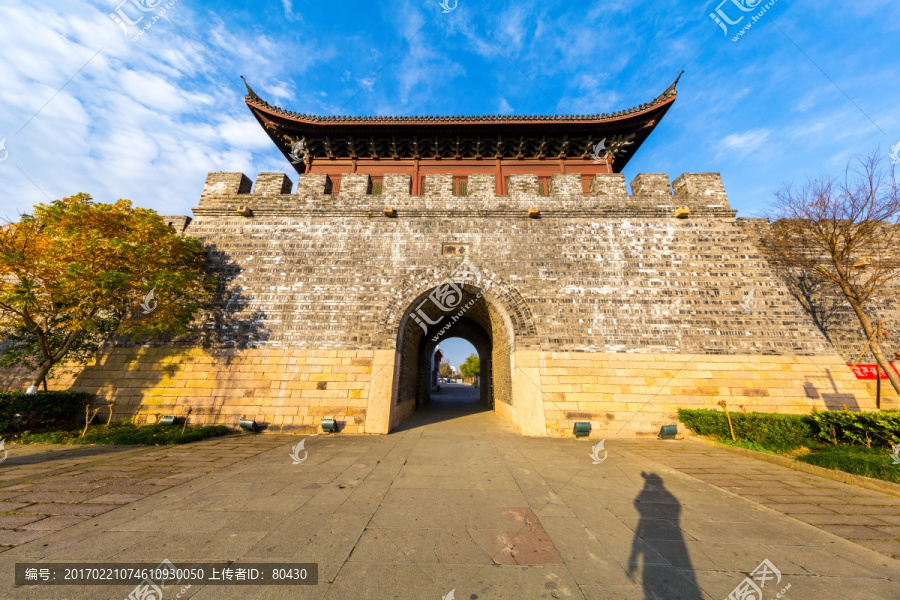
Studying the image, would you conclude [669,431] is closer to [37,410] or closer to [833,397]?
[833,397]

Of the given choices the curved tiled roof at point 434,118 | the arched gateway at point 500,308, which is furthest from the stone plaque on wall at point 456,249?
the curved tiled roof at point 434,118

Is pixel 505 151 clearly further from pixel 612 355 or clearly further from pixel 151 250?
pixel 151 250

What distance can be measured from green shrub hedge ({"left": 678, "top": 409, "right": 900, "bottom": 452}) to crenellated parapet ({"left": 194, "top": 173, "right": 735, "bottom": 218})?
6379 millimetres

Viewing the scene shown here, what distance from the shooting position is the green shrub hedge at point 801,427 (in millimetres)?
6465

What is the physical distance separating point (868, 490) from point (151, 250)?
53.4 feet

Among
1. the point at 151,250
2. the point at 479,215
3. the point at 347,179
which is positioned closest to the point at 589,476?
the point at 479,215

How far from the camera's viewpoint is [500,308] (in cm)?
949

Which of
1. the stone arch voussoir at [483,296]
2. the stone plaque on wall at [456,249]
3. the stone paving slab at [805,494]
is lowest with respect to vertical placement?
the stone paving slab at [805,494]

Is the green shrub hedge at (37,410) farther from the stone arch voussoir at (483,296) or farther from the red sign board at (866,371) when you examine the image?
the red sign board at (866,371)

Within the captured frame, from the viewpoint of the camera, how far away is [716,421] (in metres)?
7.85

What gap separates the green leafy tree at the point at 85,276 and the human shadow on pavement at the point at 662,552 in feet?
37.1

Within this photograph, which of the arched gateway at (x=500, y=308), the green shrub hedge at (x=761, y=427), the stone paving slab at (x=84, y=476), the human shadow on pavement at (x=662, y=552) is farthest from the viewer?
the arched gateway at (x=500, y=308)

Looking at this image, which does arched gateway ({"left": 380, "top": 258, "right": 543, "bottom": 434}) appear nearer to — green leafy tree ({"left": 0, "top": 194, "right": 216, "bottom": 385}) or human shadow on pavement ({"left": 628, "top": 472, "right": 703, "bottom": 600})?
human shadow on pavement ({"left": 628, "top": 472, "right": 703, "bottom": 600})

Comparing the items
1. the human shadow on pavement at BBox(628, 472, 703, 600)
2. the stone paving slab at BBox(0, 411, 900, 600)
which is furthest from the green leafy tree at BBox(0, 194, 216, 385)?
the human shadow on pavement at BBox(628, 472, 703, 600)
